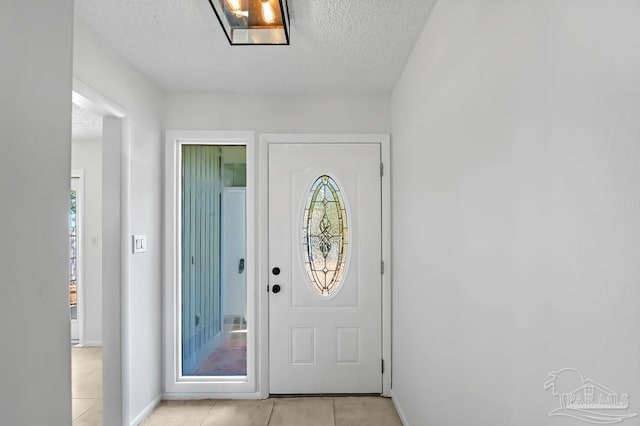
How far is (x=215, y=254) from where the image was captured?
3.36m

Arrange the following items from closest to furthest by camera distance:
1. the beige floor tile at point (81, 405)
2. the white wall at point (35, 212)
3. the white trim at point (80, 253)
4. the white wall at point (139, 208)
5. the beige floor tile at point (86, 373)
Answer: the white wall at point (35, 212), the white wall at point (139, 208), the beige floor tile at point (81, 405), the beige floor tile at point (86, 373), the white trim at point (80, 253)

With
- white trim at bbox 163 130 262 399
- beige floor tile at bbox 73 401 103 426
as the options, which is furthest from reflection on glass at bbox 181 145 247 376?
beige floor tile at bbox 73 401 103 426

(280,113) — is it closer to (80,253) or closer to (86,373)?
(86,373)

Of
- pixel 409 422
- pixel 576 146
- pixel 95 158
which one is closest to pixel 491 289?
pixel 576 146

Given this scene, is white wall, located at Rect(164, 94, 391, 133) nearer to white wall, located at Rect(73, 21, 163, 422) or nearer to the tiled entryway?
white wall, located at Rect(73, 21, 163, 422)

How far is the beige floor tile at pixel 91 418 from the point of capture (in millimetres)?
2805

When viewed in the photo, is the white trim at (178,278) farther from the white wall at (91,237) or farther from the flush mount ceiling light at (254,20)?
the white wall at (91,237)

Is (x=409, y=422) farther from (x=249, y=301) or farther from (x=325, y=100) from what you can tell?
(x=325, y=100)

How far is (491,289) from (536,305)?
29cm

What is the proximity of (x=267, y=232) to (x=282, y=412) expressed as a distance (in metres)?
1.35

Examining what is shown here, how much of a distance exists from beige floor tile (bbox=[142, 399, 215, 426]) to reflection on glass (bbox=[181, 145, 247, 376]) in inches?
11.7

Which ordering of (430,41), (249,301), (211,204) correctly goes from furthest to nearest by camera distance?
(211,204) < (249,301) < (430,41)

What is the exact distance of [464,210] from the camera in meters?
1.58

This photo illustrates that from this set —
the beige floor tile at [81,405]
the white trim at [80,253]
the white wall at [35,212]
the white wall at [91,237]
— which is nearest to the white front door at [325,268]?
the beige floor tile at [81,405]
